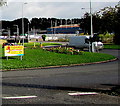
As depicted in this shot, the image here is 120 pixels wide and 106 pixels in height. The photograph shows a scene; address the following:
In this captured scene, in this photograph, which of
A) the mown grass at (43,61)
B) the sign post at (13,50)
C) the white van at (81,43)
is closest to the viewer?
the mown grass at (43,61)

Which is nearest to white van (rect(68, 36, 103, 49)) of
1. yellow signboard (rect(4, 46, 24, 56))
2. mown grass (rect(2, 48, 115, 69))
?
mown grass (rect(2, 48, 115, 69))

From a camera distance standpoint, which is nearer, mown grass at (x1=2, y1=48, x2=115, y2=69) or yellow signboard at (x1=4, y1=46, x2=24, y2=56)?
mown grass at (x1=2, y1=48, x2=115, y2=69)

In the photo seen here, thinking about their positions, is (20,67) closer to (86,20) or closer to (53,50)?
(53,50)

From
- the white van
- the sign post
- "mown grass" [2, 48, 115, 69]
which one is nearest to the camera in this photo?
"mown grass" [2, 48, 115, 69]

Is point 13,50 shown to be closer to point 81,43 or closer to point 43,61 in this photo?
point 43,61

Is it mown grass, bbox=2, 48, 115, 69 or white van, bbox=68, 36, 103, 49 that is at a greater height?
white van, bbox=68, 36, 103, 49

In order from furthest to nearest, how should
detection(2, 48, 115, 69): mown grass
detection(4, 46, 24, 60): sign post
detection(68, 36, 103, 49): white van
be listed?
detection(68, 36, 103, 49): white van
detection(4, 46, 24, 60): sign post
detection(2, 48, 115, 69): mown grass

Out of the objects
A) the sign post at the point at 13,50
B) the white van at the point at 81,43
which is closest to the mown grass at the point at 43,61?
Answer: the sign post at the point at 13,50

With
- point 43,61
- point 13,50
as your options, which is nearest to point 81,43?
point 43,61

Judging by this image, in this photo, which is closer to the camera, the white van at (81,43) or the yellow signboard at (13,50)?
the yellow signboard at (13,50)

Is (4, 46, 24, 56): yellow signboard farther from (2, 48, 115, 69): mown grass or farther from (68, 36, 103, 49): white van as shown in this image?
(68, 36, 103, 49): white van

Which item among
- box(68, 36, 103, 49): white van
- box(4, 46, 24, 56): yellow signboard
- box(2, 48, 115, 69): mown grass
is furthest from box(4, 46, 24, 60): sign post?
Result: box(68, 36, 103, 49): white van

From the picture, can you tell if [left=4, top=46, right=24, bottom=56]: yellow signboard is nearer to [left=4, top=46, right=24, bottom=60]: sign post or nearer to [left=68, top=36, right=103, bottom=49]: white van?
[left=4, top=46, right=24, bottom=60]: sign post

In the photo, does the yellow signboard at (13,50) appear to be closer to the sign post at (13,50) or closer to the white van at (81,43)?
the sign post at (13,50)
